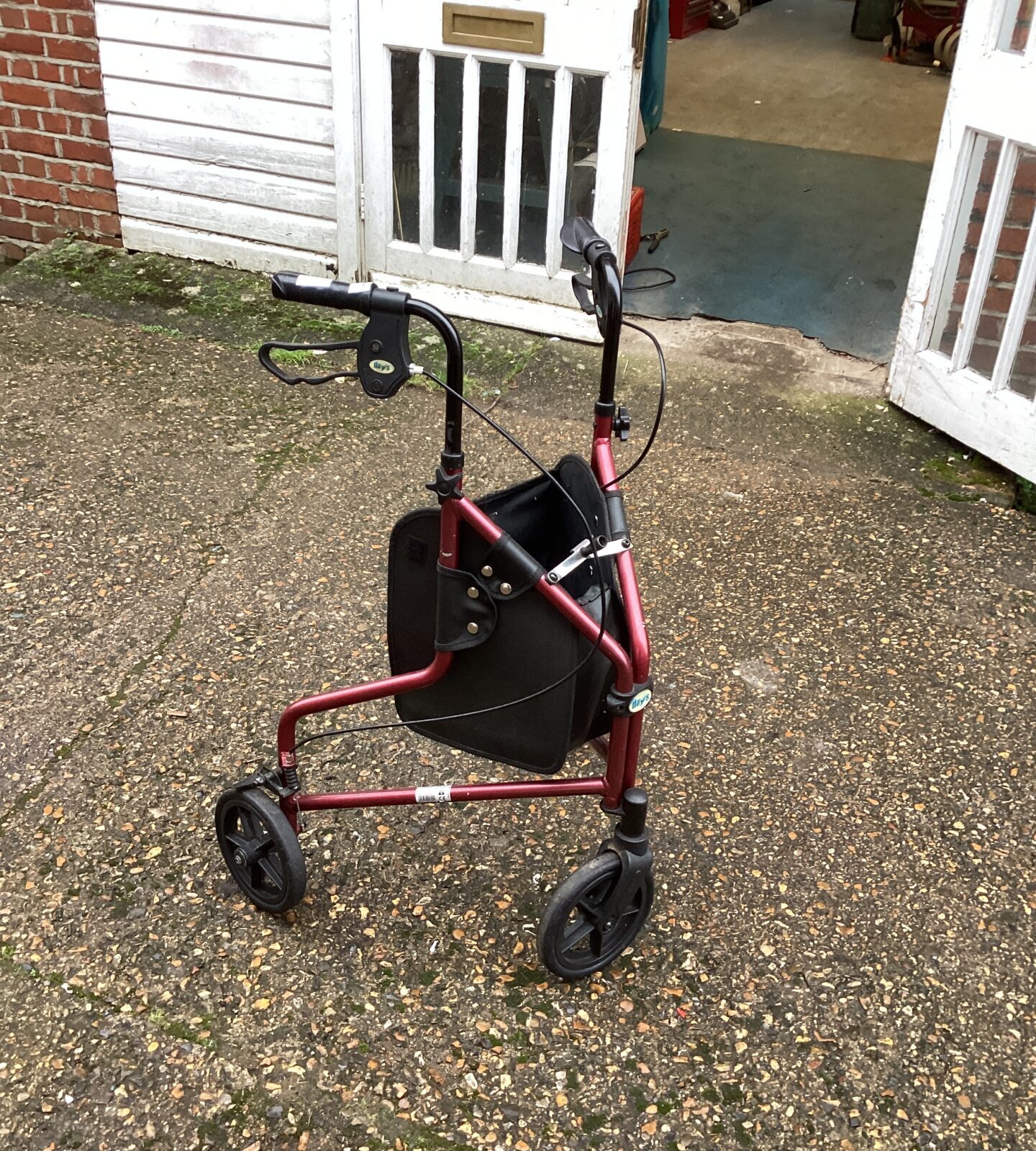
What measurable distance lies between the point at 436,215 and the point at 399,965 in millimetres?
3173

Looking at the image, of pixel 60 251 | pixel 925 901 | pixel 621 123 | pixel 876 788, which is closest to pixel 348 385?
pixel 621 123

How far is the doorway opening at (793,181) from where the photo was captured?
4.76m

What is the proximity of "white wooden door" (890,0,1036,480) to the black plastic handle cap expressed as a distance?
6.06ft

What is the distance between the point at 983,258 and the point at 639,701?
242 cm

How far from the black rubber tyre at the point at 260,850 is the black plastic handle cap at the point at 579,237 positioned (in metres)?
1.19

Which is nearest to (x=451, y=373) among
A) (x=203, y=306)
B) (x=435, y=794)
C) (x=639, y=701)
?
(x=639, y=701)

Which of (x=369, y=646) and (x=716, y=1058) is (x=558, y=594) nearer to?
(x=716, y=1058)

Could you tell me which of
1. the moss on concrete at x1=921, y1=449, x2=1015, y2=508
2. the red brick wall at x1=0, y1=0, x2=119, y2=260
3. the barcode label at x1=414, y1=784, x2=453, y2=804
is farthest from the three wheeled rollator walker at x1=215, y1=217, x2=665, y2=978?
the red brick wall at x1=0, y1=0, x2=119, y2=260

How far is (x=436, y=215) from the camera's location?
4.47 m

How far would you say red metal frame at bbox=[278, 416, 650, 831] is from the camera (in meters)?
1.83

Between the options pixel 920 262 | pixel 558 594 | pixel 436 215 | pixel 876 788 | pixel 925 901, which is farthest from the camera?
pixel 436 215

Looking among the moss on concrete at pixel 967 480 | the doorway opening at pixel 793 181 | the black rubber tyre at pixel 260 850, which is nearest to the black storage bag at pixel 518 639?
the black rubber tyre at pixel 260 850

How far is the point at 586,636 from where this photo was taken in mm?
1864

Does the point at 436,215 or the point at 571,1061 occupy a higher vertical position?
the point at 436,215
